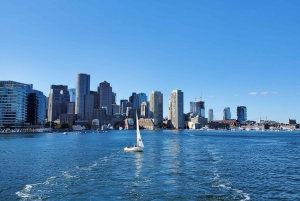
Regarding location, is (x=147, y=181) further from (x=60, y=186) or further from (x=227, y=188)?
(x=60, y=186)

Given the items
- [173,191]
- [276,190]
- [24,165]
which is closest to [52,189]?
[173,191]

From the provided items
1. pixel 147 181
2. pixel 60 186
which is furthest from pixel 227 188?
pixel 60 186

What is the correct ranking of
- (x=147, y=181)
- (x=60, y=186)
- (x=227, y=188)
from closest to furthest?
(x=227, y=188) < (x=60, y=186) < (x=147, y=181)

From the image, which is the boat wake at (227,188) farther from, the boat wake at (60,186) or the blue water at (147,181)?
the boat wake at (60,186)

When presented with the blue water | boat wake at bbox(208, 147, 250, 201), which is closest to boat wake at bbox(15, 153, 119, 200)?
the blue water

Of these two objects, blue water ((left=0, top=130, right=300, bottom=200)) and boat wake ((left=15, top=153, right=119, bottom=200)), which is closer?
boat wake ((left=15, top=153, right=119, bottom=200))

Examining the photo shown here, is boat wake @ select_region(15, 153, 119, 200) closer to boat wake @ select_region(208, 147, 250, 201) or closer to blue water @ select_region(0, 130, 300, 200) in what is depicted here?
blue water @ select_region(0, 130, 300, 200)

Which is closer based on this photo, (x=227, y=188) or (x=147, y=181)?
(x=227, y=188)

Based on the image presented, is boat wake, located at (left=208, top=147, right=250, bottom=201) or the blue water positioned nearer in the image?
boat wake, located at (left=208, top=147, right=250, bottom=201)

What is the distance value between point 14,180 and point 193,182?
3097 centimetres

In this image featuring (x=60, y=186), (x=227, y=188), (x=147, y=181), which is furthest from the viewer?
(x=147, y=181)

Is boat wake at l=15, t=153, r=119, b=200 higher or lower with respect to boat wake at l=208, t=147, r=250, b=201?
higher

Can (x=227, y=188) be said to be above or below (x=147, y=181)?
below

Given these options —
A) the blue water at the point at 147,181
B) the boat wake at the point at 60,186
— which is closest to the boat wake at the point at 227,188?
the blue water at the point at 147,181
